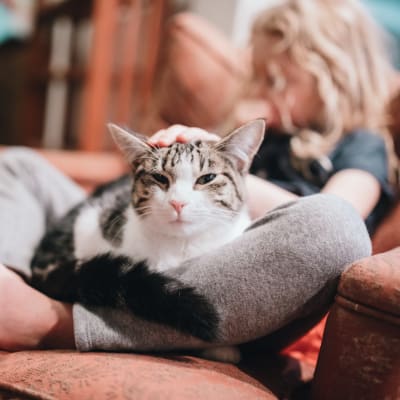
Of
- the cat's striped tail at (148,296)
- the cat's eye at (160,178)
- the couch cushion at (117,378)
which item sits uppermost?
the cat's eye at (160,178)

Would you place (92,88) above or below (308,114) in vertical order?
below

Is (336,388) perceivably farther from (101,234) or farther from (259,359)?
(101,234)

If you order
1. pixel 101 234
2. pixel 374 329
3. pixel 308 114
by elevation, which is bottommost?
pixel 101 234

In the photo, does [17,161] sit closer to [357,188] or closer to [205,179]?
[205,179]

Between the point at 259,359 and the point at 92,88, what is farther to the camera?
the point at 92,88

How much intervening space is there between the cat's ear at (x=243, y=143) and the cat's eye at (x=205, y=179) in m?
0.05

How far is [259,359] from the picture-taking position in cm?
85

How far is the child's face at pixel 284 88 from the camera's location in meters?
1.25

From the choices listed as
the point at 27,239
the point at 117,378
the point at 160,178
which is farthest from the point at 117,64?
the point at 117,378

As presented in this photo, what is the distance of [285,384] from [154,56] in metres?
1.95

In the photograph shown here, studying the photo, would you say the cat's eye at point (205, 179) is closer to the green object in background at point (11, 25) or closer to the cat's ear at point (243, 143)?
the cat's ear at point (243, 143)

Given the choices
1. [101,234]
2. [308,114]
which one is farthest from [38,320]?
[308,114]

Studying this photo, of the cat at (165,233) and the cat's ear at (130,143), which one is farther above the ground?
the cat's ear at (130,143)

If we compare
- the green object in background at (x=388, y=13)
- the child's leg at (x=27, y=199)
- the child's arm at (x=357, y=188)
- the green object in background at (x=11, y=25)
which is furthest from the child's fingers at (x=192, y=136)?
the green object in background at (x=11, y=25)
